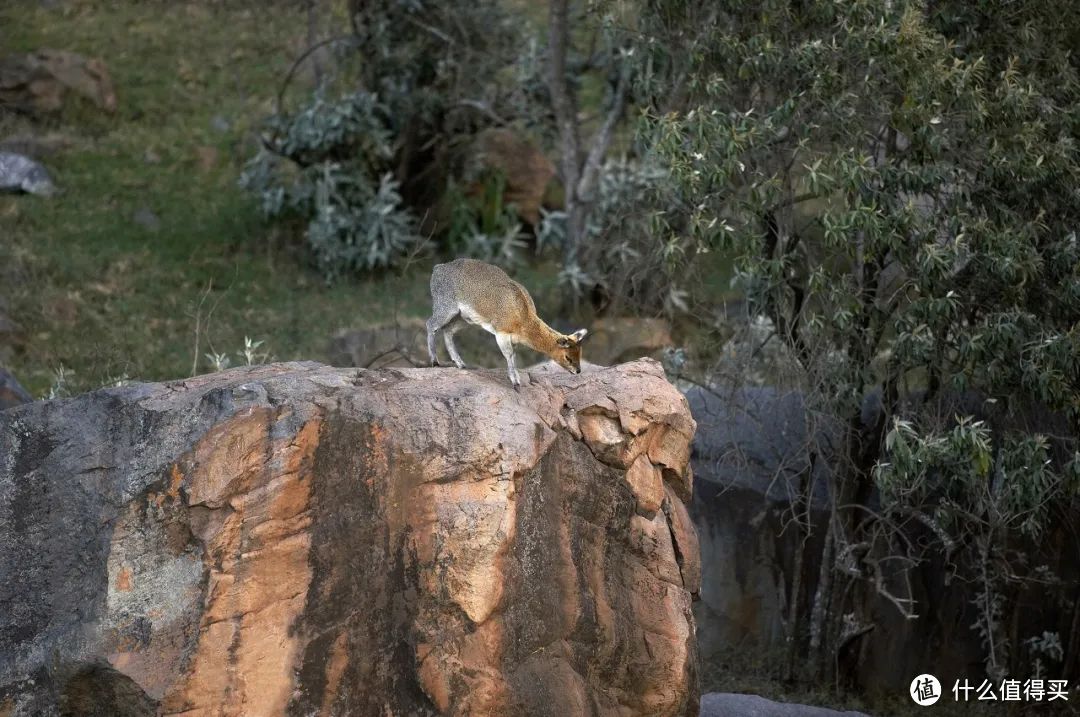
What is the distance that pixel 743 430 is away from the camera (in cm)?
1658

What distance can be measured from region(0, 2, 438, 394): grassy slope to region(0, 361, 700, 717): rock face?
6.76 metres

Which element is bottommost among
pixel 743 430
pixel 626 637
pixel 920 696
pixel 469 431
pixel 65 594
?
pixel 920 696

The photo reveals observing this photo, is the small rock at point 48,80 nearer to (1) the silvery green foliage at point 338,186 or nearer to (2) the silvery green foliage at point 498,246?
(1) the silvery green foliage at point 338,186

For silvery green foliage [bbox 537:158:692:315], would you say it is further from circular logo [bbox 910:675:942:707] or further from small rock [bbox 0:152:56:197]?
small rock [bbox 0:152:56:197]

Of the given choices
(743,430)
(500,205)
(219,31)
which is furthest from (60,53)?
(743,430)

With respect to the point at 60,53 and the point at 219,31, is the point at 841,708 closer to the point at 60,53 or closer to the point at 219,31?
the point at 60,53

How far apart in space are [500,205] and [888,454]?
14.0 m

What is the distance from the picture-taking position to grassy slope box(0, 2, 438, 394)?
20.8m

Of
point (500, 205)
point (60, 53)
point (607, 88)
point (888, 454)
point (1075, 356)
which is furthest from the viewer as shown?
point (60, 53)

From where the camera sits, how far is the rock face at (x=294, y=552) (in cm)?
859

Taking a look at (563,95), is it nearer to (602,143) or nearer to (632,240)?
(602,143)

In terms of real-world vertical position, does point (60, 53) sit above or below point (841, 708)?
above

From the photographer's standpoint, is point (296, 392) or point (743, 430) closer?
point (296, 392)

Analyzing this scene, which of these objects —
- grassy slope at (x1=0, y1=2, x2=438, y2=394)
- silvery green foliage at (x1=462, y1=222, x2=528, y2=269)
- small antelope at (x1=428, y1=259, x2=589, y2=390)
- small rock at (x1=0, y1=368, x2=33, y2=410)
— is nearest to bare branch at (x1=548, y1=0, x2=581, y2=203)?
silvery green foliage at (x1=462, y1=222, x2=528, y2=269)
